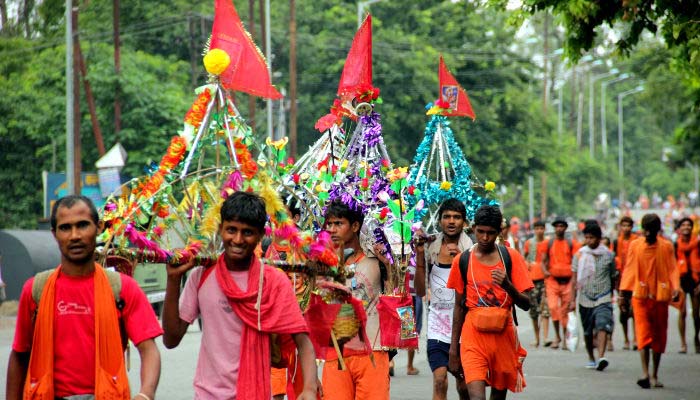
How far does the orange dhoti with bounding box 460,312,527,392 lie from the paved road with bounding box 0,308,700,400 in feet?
11.0

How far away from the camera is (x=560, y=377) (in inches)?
528

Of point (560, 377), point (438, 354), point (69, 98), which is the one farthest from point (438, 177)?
point (69, 98)

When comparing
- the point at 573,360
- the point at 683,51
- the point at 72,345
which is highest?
the point at 683,51

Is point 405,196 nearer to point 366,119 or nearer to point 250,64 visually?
point 366,119

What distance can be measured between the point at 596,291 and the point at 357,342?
24.1ft

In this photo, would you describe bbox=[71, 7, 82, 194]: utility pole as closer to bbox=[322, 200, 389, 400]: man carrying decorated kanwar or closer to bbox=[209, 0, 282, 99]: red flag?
bbox=[209, 0, 282, 99]: red flag

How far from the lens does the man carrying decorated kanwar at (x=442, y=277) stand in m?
9.16

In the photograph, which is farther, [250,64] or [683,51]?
[683,51]

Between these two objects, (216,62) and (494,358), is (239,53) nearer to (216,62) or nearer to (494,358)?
(216,62)

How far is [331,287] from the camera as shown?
662 cm

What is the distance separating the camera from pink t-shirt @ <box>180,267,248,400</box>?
526 cm

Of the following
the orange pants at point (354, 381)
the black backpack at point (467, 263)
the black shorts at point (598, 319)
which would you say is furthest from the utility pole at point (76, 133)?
the orange pants at point (354, 381)

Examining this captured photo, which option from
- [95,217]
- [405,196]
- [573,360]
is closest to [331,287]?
[95,217]

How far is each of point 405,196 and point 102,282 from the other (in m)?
5.29
